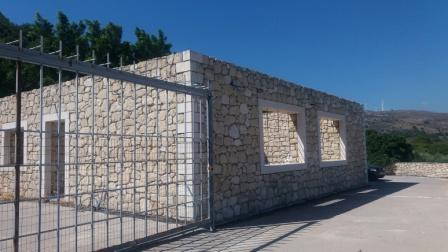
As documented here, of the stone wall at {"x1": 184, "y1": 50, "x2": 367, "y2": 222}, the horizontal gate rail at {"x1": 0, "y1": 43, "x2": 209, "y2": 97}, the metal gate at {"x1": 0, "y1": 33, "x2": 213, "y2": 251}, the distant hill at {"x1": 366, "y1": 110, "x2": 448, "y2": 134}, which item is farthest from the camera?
the distant hill at {"x1": 366, "y1": 110, "x2": 448, "y2": 134}

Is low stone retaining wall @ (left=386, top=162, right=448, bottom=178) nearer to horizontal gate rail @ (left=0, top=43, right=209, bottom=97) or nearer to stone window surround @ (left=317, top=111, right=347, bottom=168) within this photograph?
stone window surround @ (left=317, top=111, right=347, bottom=168)

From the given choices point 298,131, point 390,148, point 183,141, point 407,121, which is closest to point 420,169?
point 390,148

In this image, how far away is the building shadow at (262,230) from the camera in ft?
20.1

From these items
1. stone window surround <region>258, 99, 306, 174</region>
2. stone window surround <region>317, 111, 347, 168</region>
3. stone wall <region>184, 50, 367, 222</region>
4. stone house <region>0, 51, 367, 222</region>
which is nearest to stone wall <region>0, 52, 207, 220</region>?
stone house <region>0, 51, 367, 222</region>

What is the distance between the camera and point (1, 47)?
14.0ft

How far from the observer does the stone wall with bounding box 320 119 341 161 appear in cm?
1493

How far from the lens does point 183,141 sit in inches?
296

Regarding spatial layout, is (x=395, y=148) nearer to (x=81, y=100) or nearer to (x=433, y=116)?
(x=81, y=100)

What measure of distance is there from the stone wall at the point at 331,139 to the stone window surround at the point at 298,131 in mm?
3497

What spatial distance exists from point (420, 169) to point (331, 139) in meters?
11.3

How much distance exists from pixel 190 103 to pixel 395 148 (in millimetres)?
23251

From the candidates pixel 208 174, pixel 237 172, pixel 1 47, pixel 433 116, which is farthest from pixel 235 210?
pixel 433 116

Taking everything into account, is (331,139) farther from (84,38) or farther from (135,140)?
(84,38)

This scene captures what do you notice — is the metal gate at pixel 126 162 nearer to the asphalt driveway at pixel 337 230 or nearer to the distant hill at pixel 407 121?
the asphalt driveway at pixel 337 230
